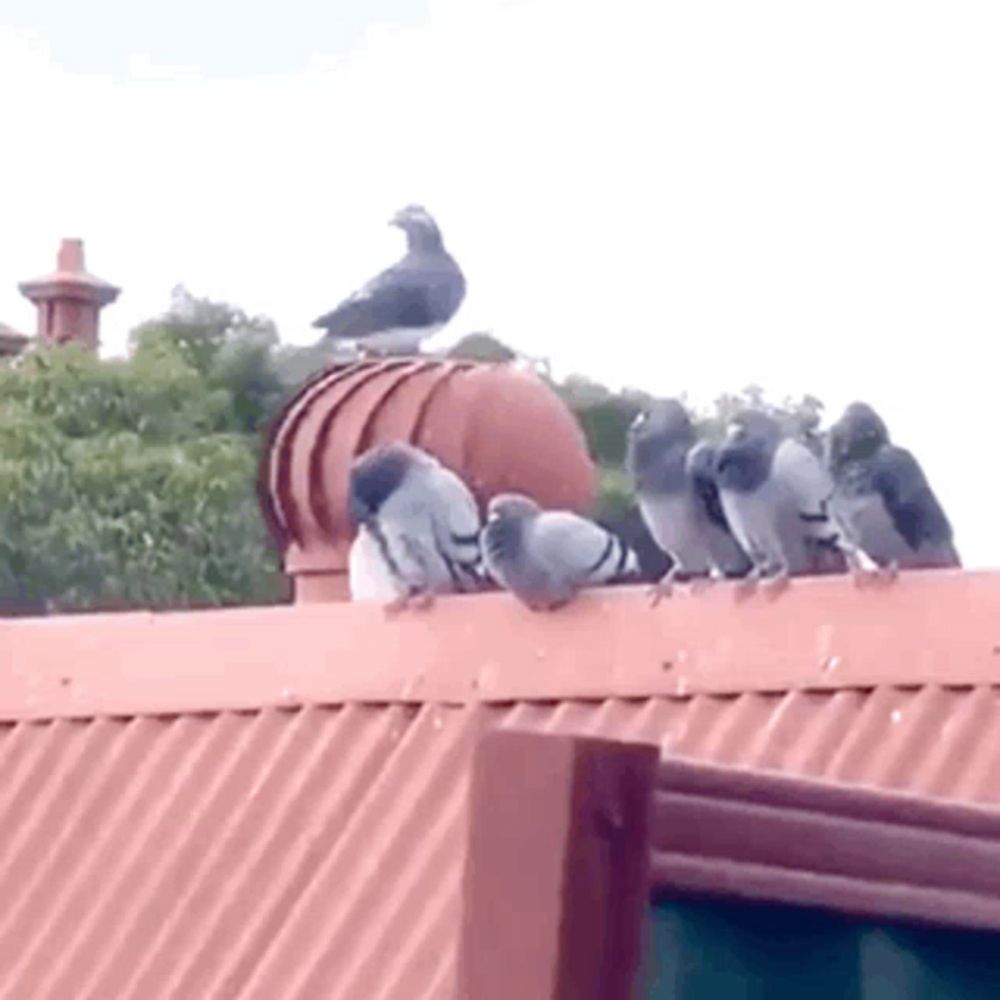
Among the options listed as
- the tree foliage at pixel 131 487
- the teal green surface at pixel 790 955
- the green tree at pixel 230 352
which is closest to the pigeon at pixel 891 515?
the teal green surface at pixel 790 955

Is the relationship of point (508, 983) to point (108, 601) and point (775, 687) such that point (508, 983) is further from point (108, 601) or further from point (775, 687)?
point (108, 601)

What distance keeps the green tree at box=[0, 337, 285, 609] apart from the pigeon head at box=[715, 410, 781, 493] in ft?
72.9

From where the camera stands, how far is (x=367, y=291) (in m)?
11.1

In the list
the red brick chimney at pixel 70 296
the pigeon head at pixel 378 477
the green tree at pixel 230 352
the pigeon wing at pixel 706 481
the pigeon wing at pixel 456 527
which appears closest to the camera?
the pigeon wing at pixel 706 481

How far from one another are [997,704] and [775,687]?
23.9 inches

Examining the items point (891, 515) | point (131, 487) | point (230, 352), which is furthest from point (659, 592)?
point (230, 352)

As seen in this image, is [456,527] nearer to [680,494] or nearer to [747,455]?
[680,494]

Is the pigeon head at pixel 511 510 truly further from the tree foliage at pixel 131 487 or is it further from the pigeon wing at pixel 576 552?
the tree foliage at pixel 131 487

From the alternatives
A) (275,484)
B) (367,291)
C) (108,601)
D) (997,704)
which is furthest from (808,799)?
(108,601)

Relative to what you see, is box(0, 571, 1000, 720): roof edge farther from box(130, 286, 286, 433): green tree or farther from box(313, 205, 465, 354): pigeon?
box(130, 286, 286, 433): green tree

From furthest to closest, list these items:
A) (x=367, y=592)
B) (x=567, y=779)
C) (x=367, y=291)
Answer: (x=367, y=291), (x=367, y=592), (x=567, y=779)

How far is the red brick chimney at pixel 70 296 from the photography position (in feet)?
121

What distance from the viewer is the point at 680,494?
8.84m

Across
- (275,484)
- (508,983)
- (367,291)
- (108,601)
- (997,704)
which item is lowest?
(508,983)
